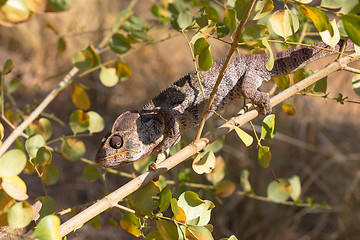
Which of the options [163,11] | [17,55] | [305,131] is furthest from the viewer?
[17,55]

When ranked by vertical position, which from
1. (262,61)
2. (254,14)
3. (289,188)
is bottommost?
(289,188)

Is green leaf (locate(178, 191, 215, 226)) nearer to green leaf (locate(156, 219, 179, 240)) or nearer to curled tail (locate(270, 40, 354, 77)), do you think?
green leaf (locate(156, 219, 179, 240))

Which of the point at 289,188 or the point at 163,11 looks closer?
the point at 289,188

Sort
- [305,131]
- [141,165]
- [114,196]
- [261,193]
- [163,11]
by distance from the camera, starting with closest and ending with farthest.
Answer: [114,196], [141,165], [163,11], [261,193], [305,131]

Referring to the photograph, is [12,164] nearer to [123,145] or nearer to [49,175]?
[49,175]

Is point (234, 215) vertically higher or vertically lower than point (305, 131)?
lower

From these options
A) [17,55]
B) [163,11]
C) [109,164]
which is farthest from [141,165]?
[17,55]

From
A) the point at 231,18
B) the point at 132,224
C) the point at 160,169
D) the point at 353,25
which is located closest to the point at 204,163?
the point at 160,169

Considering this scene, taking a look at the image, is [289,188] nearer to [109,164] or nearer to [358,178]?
[109,164]
